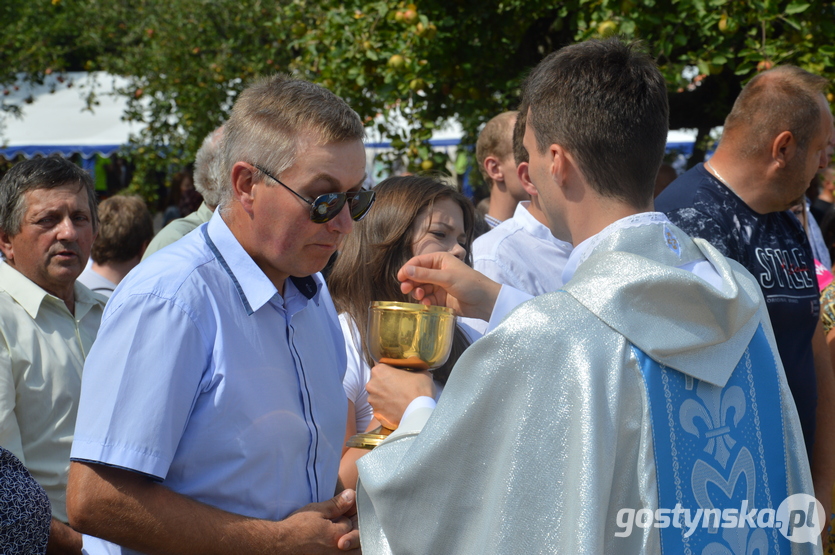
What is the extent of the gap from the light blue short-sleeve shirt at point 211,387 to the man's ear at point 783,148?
1.98 meters

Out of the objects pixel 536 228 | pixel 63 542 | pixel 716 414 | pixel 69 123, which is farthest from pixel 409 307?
pixel 69 123

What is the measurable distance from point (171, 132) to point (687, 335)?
Result: 30.9ft

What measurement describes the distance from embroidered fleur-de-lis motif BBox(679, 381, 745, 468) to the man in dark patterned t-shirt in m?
1.32

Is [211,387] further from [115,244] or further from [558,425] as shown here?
[115,244]

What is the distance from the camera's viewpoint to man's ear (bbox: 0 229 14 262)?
10.0ft

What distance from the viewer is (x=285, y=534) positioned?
1.79 metres

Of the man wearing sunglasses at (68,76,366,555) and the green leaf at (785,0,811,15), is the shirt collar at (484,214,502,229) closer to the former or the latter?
the green leaf at (785,0,811,15)

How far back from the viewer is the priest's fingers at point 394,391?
1.84 meters

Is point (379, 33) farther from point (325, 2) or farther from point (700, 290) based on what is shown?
point (700, 290)

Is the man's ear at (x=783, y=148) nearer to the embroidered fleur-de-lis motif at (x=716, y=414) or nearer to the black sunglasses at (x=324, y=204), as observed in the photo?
the embroidered fleur-de-lis motif at (x=716, y=414)

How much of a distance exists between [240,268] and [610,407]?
0.92 metres

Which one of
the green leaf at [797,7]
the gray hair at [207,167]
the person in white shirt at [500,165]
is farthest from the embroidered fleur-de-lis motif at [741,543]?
the green leaf at [797,7]

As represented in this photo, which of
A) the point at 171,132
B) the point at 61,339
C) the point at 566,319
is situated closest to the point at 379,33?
the point at 61,339

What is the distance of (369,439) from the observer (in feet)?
6.13
